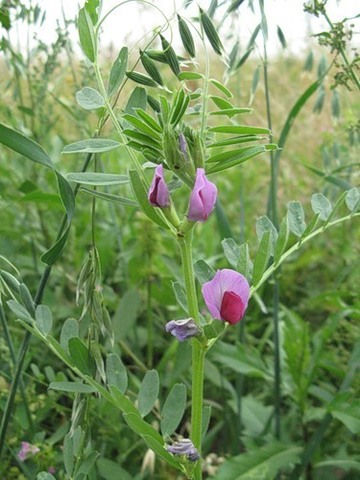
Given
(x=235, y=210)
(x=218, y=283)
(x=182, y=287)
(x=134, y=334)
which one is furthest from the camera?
(x=235, y=210)

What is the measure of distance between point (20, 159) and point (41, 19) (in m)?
0.52

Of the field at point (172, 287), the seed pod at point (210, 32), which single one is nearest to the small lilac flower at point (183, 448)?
the field at point (172, 287)

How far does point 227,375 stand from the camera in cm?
141

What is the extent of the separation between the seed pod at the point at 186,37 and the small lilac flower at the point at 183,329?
26 cm

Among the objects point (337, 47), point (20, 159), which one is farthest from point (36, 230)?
point (337, 47)

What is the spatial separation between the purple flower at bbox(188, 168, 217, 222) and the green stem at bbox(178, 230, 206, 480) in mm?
44

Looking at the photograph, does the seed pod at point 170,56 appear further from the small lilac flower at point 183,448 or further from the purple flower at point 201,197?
the small lilac flower at point 183,448

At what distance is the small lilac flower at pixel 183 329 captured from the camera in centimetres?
60

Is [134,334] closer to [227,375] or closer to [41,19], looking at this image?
[227,375]

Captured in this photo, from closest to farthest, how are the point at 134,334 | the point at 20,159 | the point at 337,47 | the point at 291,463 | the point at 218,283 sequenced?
the point at 218,283
the point at 337,47
the point at 291,463
the point at 134,334
the point at 20,159

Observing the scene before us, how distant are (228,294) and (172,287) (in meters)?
0.23

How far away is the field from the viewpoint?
0.64 meters

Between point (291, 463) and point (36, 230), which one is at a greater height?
point (36, 230)

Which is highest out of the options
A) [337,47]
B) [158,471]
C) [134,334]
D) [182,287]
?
[337,47]
